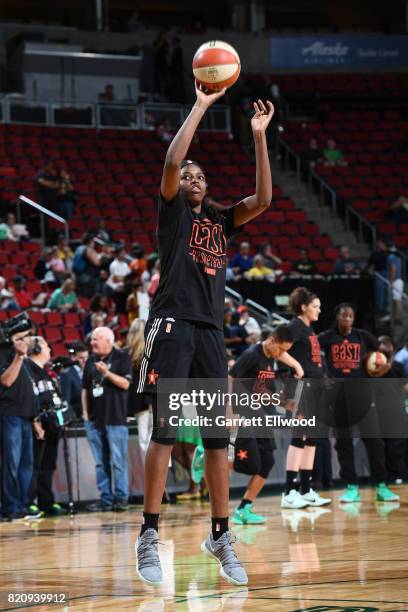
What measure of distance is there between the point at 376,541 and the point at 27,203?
13596 mm

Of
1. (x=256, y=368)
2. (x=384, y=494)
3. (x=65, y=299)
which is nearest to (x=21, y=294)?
(x=65, y=299)

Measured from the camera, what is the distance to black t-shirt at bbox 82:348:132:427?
11.4m

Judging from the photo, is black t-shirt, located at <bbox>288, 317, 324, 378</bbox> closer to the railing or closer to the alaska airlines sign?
the railing

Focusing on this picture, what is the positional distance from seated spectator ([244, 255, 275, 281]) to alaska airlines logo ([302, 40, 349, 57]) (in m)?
13.4

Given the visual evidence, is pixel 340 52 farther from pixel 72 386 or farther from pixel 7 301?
pixel 72 386

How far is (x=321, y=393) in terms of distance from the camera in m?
11.2

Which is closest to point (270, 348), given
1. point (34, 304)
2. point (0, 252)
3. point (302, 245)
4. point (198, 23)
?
point (34, 304)

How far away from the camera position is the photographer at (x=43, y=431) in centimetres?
1107

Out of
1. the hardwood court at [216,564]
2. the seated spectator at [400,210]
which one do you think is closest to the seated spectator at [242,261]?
the seated spectator at [400,210]

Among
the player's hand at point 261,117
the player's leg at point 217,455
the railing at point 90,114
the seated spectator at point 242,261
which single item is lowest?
the player's leg at point 217,455

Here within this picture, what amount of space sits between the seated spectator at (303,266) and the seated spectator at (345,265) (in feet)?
2.01

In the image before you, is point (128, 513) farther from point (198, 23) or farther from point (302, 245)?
point (198, 23)

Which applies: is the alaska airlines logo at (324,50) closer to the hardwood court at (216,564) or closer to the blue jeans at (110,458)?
the blue jeans at (110,458)

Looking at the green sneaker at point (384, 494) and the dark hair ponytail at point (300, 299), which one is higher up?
the dark hair ponytail at point (300, 299)
